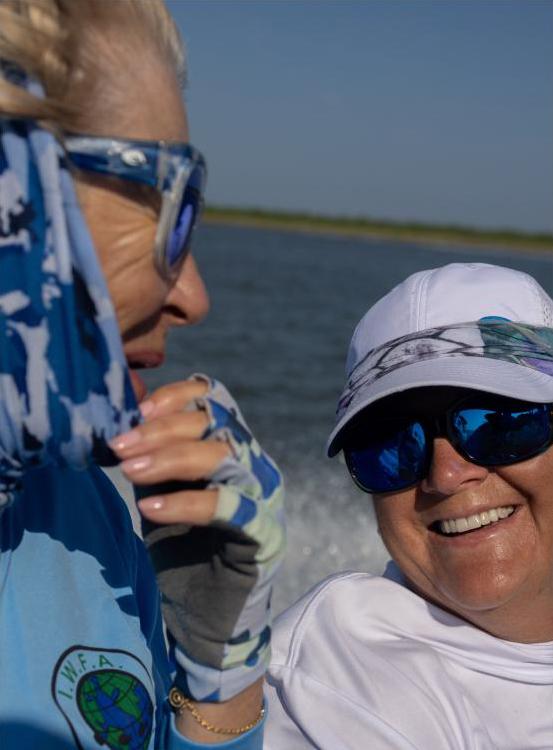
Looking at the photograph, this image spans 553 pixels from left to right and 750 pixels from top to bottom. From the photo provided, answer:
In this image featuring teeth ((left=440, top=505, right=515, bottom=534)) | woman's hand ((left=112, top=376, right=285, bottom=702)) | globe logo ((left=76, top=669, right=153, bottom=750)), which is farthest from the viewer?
teeth ((left=440, top=505, right=515, bottom=534))

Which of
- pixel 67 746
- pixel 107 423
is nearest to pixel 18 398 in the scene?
pixel 107 423

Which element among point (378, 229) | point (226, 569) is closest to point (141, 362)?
point (226, 569)

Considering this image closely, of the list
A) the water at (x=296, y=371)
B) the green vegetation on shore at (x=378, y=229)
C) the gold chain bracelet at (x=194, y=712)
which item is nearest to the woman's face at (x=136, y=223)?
the gold chain bracelet at (x=194, y=712)

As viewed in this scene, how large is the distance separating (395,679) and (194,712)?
0.64 meters

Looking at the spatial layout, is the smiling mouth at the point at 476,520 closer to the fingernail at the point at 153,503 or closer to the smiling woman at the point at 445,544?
the smiling woman at the point at 445,544

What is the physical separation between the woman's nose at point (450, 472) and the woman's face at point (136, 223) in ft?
2.65

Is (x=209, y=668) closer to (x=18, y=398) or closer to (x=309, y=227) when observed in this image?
(x=18, y=398)

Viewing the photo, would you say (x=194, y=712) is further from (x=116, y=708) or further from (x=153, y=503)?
(x=153, y=503)

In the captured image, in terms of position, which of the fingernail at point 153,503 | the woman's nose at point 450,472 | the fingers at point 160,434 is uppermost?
the fingers at point 160,434

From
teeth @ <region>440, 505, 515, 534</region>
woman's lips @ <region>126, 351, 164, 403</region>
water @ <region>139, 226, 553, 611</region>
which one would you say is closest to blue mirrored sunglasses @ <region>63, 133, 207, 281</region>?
woman's lips @ <region>126, 351, 164, 403</region>

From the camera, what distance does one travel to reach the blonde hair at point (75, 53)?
974mm

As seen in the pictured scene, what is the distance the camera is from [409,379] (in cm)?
176

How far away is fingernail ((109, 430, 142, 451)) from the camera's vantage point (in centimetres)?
106

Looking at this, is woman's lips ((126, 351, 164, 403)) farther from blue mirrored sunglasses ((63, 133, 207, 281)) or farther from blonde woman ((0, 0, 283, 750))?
blue mirrored sunglasses ((63, 133, 207, 281))
